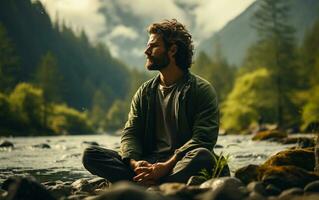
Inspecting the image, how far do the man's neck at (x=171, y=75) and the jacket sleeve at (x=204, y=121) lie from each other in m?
0.33

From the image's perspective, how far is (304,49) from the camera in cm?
4588

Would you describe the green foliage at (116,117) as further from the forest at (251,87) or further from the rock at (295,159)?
the rock at (295,159)

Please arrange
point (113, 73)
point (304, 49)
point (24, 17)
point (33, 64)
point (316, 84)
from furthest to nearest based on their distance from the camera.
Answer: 1. point (113, 73)
2. point (24, 17)
3. point (33, 64)
4. point (304, 49)
5. point (316, 84)

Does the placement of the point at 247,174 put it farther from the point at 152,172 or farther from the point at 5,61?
the point at 5,61

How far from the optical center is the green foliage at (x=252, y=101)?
4072 cm

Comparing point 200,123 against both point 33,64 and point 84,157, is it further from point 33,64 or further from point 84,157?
point 33,64

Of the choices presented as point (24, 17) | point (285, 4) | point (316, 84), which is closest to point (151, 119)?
point (316, 84)

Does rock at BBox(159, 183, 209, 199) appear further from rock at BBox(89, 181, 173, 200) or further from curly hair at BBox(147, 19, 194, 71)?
curly hair at BBox(147, 19, 194, 71)

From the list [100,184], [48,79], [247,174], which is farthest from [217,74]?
[247,174]

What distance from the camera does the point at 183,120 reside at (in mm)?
5422

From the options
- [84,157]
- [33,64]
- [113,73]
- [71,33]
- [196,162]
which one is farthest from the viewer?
[113,73]

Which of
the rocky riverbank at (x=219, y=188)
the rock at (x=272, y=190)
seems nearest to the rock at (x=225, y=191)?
the rocky riverbank at (x=219, y=188)

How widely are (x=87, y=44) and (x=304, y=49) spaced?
11174cm

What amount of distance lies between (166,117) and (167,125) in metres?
0.09
